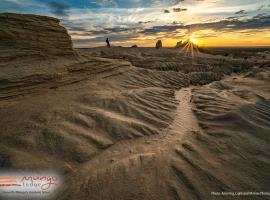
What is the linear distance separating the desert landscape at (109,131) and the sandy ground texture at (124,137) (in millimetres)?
17

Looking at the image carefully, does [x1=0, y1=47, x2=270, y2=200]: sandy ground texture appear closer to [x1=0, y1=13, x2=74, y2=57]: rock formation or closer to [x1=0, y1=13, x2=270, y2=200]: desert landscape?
[x1=0, y1=13, x2=270, y2=200]: desert landscape

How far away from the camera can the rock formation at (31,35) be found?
5809 mm

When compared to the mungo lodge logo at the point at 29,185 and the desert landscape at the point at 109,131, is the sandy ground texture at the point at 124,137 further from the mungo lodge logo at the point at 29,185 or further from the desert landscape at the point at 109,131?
the mungo lodge logo at the point at 29,185

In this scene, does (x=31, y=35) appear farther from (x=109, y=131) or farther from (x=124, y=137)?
(x=124, y=137)

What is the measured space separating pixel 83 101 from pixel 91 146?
200 cm

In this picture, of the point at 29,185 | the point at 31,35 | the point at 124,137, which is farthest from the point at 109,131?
the point at 31,35

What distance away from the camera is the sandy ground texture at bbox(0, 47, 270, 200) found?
260 cm

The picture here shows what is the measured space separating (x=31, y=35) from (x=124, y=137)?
5.51 meters

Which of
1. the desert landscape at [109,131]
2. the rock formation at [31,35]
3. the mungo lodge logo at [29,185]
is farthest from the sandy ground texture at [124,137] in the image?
the rock formation at [31,35]

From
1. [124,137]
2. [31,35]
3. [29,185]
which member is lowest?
[124,137]

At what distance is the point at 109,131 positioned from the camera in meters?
3.97

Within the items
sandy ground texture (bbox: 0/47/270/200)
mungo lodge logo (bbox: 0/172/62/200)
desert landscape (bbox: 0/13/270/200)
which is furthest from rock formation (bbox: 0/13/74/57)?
mungo lodge logo (bbox: 0/172/62/200)

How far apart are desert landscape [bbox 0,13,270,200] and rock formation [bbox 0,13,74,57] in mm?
32

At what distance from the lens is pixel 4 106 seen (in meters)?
4.19
